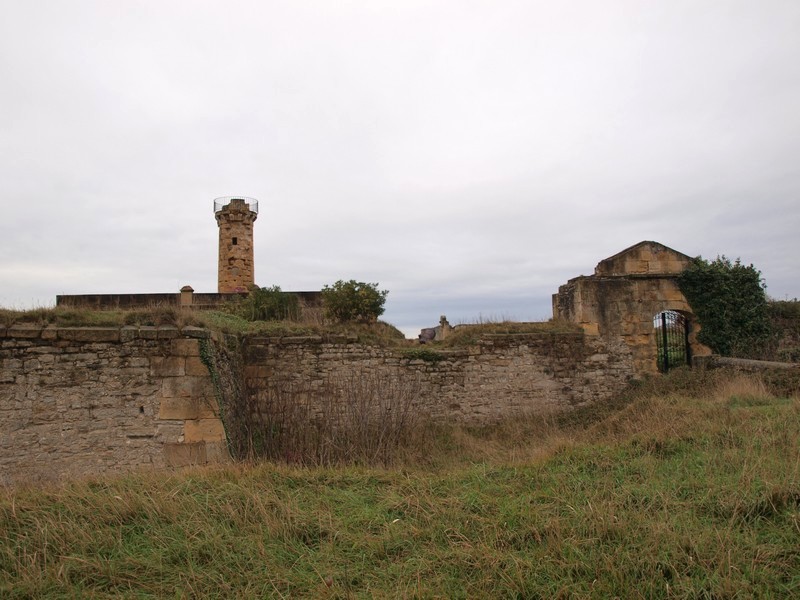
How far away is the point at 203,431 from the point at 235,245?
51.1 ft

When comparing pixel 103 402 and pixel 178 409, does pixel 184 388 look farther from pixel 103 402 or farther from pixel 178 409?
pixel 103 402

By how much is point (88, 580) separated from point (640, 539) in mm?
3853

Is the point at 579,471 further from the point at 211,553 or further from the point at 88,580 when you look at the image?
the point at 88,580

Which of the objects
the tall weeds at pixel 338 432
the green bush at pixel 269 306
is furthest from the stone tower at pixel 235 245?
the tall weeds at pixel 338 432

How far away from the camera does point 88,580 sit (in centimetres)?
380

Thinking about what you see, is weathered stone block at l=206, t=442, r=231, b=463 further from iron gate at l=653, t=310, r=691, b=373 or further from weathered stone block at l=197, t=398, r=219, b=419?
iron gate at l=653, t=310, r=691, b=373

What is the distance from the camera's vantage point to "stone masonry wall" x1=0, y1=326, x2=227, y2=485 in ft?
24.1

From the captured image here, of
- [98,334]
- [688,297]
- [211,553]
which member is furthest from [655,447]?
[688,297]

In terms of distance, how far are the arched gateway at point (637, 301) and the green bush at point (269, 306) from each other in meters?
7.45

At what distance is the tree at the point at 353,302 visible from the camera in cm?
1436

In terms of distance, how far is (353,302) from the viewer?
14344 mm

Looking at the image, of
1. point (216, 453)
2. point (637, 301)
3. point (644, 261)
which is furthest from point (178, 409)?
point (644, 261)

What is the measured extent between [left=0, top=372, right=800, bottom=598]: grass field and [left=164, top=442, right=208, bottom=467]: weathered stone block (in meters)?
1.89

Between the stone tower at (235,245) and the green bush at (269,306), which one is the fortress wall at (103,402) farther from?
the stone tower at (235,245)
